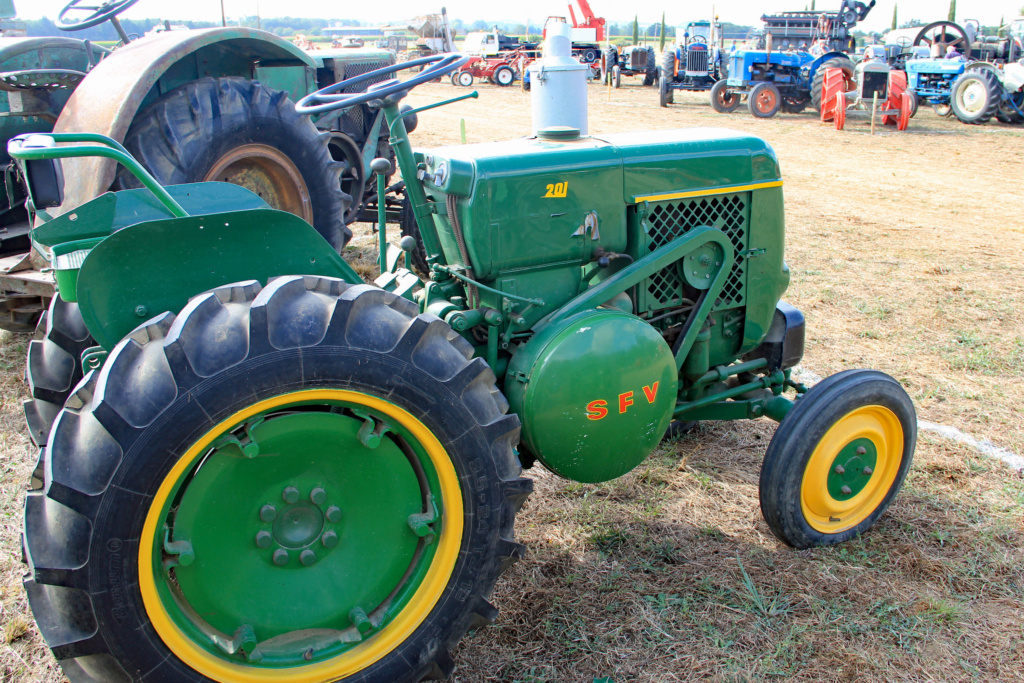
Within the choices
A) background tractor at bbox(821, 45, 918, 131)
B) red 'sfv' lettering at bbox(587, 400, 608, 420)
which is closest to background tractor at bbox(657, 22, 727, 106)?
background tractor at bbox(821, 45, 918, 131)

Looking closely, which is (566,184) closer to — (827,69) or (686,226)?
(686,226)

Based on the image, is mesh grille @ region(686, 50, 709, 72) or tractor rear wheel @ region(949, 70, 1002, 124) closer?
tractor rear wheel @ region(949, 70, 1002, 124)

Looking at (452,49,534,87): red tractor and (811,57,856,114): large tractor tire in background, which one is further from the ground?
(452,49,534,87): red tractor

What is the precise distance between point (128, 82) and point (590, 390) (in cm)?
293

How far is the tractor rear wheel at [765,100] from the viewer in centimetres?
1639

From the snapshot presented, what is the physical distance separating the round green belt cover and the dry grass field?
465 millimetres

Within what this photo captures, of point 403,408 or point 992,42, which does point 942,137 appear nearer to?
point 992,42

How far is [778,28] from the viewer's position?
19688 mm

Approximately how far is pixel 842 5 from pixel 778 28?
8.57ft

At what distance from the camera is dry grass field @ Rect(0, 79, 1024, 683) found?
2.29 meters

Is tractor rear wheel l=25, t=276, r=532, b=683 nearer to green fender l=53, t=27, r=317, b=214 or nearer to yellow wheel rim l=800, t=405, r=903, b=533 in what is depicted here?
yellow wheel rim l=800, t=405, r=903, b=533

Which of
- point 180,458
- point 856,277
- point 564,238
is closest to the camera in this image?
point 180,458

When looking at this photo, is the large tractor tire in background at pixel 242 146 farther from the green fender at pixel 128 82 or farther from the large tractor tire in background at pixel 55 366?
the large tractor tire in background at pixel 55 366

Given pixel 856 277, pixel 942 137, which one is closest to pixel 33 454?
pixel 856 277
